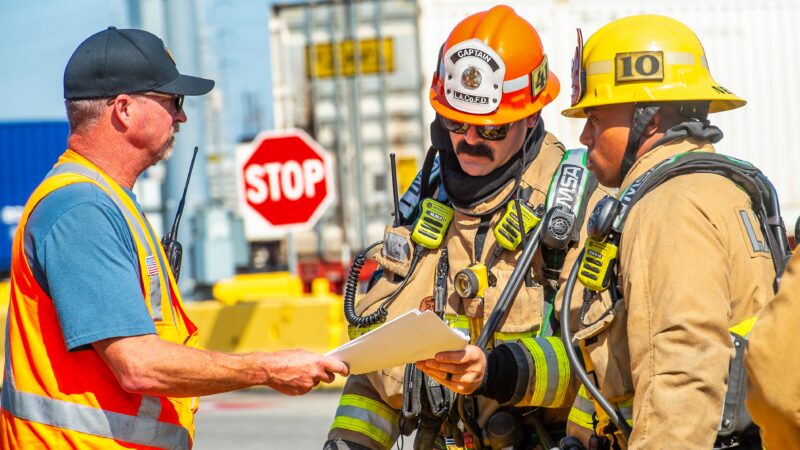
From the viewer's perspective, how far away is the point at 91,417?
3.11 meters

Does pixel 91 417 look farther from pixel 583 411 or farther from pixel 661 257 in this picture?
pixel 661 257

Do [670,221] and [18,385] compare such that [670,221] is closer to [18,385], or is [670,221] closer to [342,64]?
[18,385]

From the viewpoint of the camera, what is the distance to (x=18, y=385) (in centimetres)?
315

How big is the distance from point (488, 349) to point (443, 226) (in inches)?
17.6

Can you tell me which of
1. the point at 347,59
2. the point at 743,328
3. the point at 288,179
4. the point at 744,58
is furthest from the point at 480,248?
the point at 347,59

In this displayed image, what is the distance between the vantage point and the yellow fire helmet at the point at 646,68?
3387 millimetres

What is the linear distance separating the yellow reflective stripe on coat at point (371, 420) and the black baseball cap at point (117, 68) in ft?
4.12

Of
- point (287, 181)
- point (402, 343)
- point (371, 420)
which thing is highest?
point (402, 343)

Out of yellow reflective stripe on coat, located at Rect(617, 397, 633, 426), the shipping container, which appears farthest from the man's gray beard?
the shipping container

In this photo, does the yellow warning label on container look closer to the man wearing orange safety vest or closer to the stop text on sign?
the stop text on sign

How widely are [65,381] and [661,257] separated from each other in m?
1.50

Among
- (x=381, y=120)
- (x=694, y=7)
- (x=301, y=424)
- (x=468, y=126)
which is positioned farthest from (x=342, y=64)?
(x=468, y=126)

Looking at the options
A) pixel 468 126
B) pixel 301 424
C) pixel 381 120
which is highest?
pixel 468 126

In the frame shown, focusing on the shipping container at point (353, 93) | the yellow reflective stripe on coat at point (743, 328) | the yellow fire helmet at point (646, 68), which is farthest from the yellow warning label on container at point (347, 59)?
the yellow reflective stripe on coat at point (743, 328)
